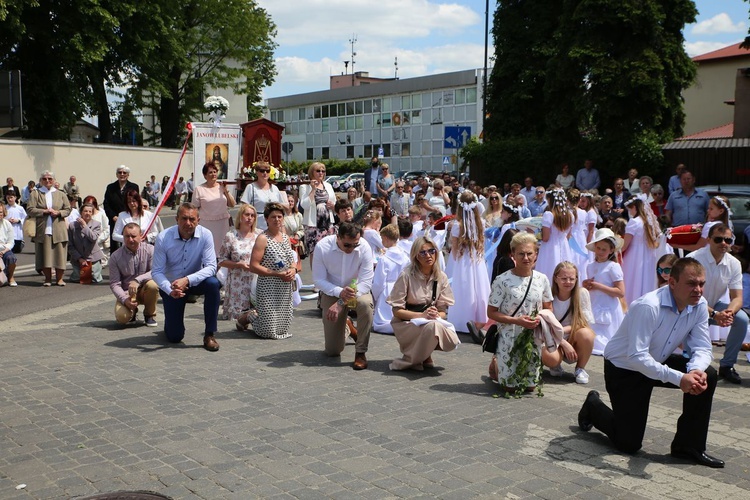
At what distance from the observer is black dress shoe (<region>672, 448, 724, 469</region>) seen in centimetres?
578

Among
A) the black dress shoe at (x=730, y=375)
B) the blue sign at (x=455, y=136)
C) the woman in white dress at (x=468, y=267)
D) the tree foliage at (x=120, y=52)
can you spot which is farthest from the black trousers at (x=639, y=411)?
the tree foliage at (x=120, y=52)

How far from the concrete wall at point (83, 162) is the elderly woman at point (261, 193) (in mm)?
23115

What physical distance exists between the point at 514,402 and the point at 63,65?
114 ft

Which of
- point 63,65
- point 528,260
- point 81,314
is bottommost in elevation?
point 81,314

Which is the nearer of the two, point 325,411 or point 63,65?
point 325,411

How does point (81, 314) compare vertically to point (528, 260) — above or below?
below

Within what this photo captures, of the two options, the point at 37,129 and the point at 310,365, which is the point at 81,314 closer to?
the point at 310,365

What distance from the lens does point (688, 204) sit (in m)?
15.4

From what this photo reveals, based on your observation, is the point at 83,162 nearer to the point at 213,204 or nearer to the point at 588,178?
the point at 588,178

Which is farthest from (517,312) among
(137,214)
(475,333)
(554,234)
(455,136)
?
(455,136)

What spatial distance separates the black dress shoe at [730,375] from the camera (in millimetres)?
8312

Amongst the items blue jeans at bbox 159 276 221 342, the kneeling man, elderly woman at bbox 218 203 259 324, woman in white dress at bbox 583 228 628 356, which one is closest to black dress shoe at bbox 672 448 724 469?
woman in white dress at bbox 583 228 628 356

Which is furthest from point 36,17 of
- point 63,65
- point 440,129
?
point 440,129

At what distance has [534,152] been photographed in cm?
3284
